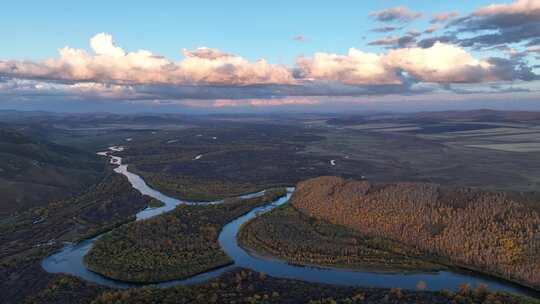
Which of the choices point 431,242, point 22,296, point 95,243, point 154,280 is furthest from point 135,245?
point 431,242

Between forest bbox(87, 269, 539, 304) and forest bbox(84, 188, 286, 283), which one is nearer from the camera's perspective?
forest bbox(87, 269, 539, 304)

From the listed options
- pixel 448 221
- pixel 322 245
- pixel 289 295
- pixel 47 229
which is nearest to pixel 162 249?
pixel 289 295

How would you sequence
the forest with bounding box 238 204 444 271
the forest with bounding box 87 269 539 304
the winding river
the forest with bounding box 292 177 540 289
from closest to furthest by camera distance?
1. the forest with bounding box 87 269 539 304
2. the winding river
3. the forest with bounding box 292 177 540 289
4. the forest with bounding box 238 204 444 271

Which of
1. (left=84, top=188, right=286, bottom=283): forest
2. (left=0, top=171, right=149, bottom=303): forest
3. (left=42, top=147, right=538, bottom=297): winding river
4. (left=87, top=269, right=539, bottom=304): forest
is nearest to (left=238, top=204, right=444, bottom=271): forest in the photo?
(left=42, top=147, right=538, bottom=297): winding river

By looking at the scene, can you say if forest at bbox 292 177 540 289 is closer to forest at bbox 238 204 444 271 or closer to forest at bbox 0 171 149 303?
forest at bbox 238 204 444 271

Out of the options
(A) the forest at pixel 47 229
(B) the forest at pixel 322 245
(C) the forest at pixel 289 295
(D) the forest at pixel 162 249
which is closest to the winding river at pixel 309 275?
(D) the forest at pixel 162 249

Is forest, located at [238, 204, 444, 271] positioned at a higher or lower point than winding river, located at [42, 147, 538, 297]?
higher

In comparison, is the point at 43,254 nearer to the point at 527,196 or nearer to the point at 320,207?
the point at 320,207
